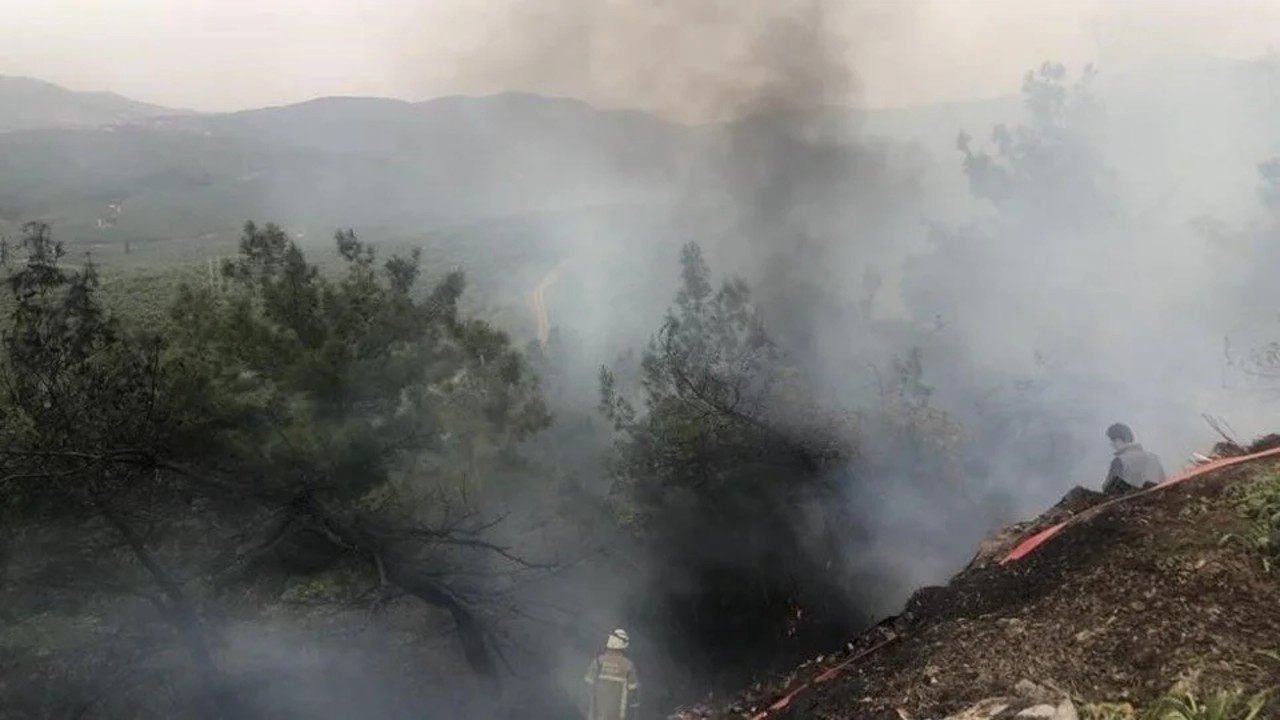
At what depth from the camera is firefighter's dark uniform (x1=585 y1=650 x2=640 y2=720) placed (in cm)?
653

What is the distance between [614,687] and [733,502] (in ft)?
20.7

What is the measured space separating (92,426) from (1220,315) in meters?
19.4

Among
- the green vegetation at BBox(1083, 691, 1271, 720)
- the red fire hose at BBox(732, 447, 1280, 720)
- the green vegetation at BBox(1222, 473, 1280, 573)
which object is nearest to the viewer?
the green vegetation at BBox(1083, 691, 1271, 720)

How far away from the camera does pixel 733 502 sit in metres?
12.6

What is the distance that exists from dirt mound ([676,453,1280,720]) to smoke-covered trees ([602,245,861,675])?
5.30 meters

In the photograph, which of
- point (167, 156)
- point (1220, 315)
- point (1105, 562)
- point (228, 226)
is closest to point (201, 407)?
point (1105, 562)

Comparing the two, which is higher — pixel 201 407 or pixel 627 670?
pixel 201 407

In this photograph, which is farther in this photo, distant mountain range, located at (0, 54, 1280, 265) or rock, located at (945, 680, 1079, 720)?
distant mountain range, located at (0, 54, 1280, 265)

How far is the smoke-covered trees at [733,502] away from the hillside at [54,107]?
13654cm

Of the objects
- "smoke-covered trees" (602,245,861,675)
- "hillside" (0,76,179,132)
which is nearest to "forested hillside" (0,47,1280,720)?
"smoke-covered trees" (602,245,861,675)

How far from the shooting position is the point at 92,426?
791cm

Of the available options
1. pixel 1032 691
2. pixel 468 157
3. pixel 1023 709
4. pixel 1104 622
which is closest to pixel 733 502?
pixel 1104 622

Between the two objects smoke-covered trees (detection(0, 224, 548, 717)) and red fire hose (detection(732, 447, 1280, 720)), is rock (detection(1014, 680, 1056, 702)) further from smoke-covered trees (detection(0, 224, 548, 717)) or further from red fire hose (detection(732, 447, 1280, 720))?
smoke-covered trees (detection(0, 224, 548, 717))

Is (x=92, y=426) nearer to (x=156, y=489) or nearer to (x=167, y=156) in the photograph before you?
(x=156, y=489)
